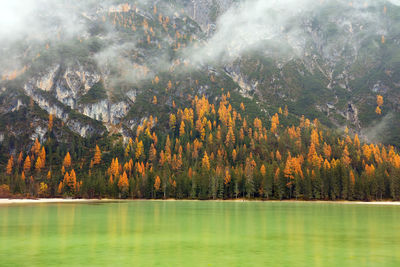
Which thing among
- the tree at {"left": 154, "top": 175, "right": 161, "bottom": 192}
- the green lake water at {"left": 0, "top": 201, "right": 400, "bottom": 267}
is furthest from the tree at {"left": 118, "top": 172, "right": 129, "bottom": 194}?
the green lake water at {"left": 0, "top": 201, "right": 400, "bottom": 267}

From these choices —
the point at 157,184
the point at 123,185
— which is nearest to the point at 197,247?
the point at 157,184

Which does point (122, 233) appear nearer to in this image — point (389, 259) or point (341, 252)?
point (341, 252)

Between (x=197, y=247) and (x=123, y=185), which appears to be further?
(x=123, y=185)

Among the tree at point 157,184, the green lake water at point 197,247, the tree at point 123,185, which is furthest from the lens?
the tree at point 123,185

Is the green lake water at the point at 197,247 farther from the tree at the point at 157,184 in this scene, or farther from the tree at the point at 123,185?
the tree at the point at 123,185

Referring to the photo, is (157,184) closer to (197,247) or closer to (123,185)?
(123,185)

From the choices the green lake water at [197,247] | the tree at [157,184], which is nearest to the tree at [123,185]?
the tree at [157,184]

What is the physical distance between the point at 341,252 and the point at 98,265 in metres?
19.9

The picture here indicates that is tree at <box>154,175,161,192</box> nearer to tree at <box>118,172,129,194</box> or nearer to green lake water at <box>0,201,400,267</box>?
tree at <box>118,172,129,194</box>

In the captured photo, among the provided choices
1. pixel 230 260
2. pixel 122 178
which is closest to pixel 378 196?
pixel 122 178

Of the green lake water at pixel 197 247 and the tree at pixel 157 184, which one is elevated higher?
the tree at pixel 157 184

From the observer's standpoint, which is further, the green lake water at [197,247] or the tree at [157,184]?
the tree at [157,184]

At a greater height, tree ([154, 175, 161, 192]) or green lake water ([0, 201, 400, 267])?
tree ([154, 175, 161, 192])

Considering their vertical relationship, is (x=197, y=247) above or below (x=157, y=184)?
below
